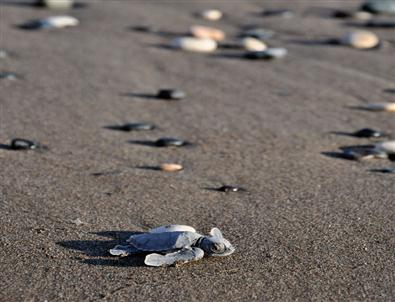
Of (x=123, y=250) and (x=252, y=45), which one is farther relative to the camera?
(x=252, y=45)

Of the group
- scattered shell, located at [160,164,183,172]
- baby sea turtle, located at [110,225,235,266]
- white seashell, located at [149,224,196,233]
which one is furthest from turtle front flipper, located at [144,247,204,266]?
scattered shell, located at [160,164,183,172]

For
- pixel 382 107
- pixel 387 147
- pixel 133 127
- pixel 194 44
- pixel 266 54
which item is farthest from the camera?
pixel 194 44

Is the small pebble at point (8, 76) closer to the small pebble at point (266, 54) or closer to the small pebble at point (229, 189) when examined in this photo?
the small pebble at point (266, 54)

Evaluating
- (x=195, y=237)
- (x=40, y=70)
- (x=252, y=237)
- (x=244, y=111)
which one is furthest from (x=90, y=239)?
(x=40, y=70)

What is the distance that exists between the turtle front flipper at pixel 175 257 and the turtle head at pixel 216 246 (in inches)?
1.0

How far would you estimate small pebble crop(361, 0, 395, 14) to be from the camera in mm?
6074

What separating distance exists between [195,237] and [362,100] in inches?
80.1

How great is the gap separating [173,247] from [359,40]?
3.18m

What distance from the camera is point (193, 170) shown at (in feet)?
10.7

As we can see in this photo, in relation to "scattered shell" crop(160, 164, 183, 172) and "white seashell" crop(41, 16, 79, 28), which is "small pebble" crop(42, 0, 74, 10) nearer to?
"white seashell" crop(41, 16, 79, 28)

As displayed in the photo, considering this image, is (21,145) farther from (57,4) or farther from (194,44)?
(57,4)

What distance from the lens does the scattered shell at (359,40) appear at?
5250 millimetres

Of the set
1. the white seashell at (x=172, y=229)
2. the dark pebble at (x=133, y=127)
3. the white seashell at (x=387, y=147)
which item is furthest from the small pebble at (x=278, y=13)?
the white seashell at (x=172, y=229)

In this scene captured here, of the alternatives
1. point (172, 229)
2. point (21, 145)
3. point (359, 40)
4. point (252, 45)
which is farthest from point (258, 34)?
point (172, 229)
